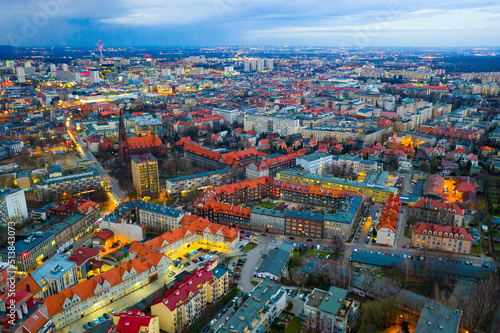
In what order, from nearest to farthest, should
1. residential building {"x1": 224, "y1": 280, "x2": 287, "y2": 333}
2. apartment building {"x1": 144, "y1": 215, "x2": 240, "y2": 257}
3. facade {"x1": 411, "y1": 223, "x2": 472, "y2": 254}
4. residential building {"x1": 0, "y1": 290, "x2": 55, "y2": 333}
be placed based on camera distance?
residential building {"x1": 0, "y1": 290, "x2": 55, "y2": 333} → residential building {"x1": 224, "y1": 280, "x2": 287, "y2": 333} → apartment building {"x1": 144, "y1": 215, "x2": 240, "y2": 257} → facade {"x1": 411, "y1": 223, "x2": 472, "y2": 254}

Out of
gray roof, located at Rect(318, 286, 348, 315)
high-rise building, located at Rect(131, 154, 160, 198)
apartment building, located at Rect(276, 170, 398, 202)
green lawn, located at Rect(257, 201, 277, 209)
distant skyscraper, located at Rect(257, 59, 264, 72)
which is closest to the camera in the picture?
gray roof, located at Rect(318, 286, 348, 315)

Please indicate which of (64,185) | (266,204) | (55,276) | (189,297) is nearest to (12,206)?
(64,185)

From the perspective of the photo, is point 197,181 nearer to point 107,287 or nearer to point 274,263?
point 274,263

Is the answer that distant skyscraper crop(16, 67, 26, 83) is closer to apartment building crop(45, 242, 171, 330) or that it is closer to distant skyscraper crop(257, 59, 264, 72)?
distant skyscraper crop(257, 59, 264, 72)

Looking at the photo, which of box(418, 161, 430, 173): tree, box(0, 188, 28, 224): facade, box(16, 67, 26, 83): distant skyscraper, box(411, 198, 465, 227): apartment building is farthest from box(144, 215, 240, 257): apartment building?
box(16, 67, 26, 83): distant skyscraper

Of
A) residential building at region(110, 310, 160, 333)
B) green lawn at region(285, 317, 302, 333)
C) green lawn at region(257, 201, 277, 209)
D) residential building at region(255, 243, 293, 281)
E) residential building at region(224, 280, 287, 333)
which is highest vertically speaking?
residential building at region(110, 310, 160, 333)

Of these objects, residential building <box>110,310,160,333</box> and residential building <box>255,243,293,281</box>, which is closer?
residential building <box>110,310,160,333</box>

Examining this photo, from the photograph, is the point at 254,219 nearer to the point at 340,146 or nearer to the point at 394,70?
the point at 340,146
